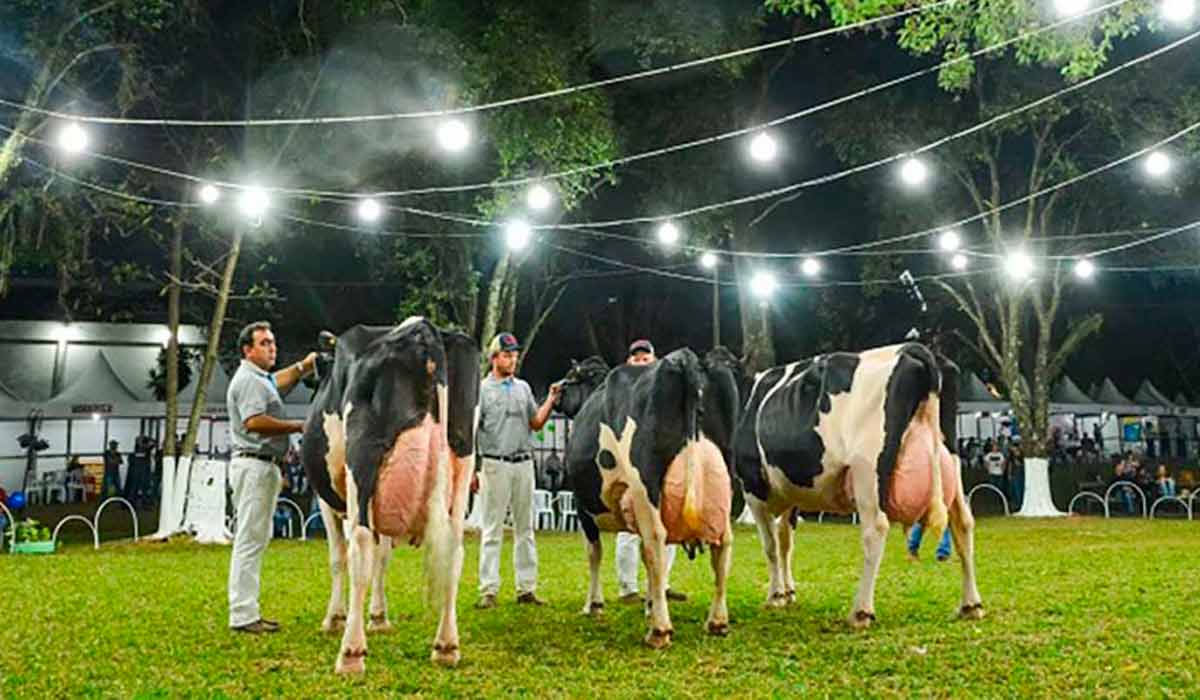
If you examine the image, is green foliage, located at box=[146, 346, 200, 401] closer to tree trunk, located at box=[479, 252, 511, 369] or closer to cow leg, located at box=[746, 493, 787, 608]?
tree trunk, located at box=[479, 252, 511, 369]

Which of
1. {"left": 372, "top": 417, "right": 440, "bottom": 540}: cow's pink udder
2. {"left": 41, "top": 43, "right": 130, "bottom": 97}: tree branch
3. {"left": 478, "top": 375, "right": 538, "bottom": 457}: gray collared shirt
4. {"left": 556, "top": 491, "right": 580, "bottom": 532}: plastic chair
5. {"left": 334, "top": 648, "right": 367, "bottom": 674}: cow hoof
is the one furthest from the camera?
{"left": 556, "top": 491, "right": 580, "bottom": 532}: plastic chair

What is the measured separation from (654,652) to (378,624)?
2.38 meters

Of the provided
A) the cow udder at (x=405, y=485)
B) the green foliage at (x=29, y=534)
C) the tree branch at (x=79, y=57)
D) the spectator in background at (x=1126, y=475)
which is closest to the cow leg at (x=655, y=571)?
the cow udder at (x=405, y=485)

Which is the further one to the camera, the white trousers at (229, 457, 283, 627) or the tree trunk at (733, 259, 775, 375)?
the tree trunk at (733, 259, 775, 375)

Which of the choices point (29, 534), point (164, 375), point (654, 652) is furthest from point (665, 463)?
point (164, 375)

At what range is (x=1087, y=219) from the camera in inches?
1102

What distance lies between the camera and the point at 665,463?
24.3 feet

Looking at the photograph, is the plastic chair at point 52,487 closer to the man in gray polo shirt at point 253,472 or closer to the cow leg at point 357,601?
the man in gray polo shirt at point 253,472

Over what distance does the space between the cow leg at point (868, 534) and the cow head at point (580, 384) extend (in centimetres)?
262

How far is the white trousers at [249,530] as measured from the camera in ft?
25.1

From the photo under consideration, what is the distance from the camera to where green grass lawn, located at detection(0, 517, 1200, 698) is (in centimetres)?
561

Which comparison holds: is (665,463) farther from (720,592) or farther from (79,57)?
(79,57)

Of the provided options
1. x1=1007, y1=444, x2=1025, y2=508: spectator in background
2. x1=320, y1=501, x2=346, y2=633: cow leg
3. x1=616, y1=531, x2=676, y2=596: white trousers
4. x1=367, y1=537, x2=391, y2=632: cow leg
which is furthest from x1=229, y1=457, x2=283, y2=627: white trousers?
x1=1007, y1=444, x2=1025, y2=508: spectator in background

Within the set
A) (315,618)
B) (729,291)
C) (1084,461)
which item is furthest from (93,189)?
(1084,461)
